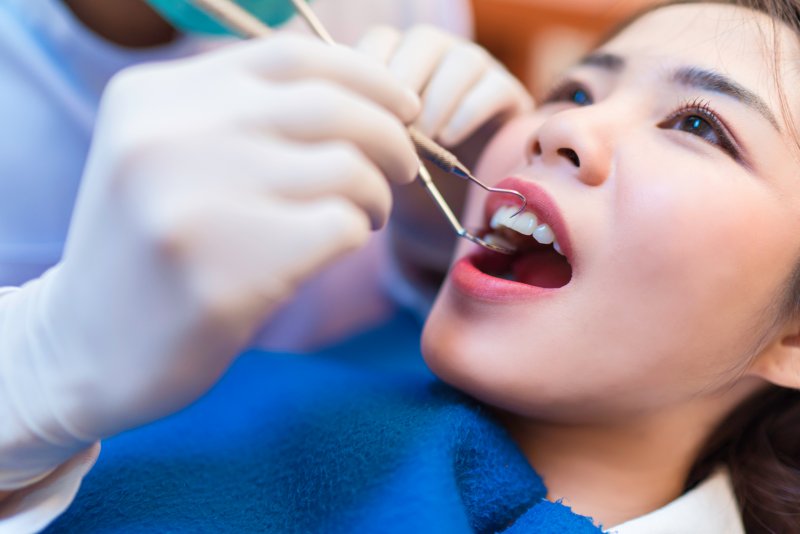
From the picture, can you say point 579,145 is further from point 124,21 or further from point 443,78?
point 124,21

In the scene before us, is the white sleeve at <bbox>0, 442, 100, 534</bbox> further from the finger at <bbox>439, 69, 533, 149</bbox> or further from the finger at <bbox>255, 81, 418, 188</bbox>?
the finger at <bbox>439, 69, 533, 149</bbox>

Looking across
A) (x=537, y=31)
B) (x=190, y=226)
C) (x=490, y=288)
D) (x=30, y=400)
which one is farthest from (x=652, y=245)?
(x=537, y=31)

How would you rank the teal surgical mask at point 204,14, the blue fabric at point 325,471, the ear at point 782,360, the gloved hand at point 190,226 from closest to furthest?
the gloved hand at point 190,226
the blue fabric at point 325,471
the ear at point 782,360
the teal surgical mask at point 204,14

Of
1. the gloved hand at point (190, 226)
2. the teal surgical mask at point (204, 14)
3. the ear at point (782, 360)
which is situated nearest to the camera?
the gloved hand at point (190, 226)

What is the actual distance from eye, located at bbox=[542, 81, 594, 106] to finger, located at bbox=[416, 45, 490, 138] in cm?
10

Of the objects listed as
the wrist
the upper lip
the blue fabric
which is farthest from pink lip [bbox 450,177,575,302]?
the wrist

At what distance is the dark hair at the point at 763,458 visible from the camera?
71 centimetres

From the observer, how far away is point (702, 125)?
1.99ft

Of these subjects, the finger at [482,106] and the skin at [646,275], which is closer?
the skin at [646,275]

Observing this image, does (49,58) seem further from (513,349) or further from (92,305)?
(513,349)

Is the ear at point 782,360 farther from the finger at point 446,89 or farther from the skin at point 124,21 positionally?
the skin at point 124,21

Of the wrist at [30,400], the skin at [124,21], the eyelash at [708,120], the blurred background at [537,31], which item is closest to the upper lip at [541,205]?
the eyelash at [708,120]

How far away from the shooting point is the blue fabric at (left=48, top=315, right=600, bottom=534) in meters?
0.53

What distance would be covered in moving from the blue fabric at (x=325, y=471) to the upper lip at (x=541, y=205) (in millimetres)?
173
